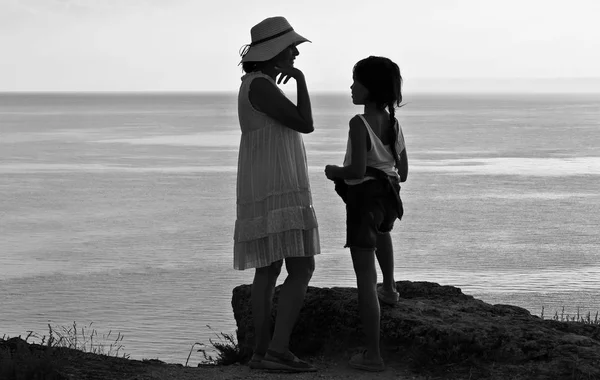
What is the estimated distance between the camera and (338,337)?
22.4ft

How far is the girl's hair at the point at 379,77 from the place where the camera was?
594cm

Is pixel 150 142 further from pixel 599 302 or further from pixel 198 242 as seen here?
pixel 599 302

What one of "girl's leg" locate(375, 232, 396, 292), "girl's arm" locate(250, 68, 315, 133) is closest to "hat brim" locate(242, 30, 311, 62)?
"girl's arm" locate(250, 68, 315, 133)

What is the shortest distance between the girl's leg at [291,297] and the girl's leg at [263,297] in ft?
0.38

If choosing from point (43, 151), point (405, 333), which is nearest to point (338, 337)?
point (405, 333)

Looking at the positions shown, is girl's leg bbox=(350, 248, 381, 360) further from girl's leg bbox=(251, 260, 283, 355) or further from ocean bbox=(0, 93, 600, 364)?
ocean bbox=(0, 93, 600, 364)

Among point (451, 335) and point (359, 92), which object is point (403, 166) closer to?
point (359, 92)

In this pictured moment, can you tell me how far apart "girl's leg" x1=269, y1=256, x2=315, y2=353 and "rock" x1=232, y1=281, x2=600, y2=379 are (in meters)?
0.71

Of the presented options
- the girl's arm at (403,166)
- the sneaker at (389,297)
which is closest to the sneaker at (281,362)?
the sneaker at (389,297)

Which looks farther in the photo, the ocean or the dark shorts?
the ocean

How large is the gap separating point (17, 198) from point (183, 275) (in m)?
11.2

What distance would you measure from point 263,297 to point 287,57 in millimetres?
1390

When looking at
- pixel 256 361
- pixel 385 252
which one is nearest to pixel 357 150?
pixel 385 252

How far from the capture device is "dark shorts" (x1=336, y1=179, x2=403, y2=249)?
6078mm
